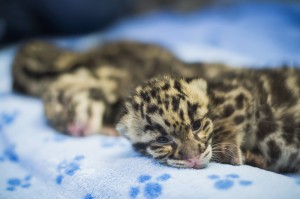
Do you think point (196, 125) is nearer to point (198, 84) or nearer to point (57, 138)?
point (198, 84)

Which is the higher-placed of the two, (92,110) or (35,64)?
(35,64)

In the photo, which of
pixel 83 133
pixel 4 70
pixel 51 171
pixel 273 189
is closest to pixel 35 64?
pixel 4 70

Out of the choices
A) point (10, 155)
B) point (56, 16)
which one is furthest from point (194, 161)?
point (56, 16)

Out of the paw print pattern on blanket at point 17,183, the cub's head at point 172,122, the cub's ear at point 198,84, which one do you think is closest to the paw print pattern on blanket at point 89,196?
the cub's head at point 172,122

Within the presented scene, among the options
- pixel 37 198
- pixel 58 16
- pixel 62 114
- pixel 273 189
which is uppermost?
pixel 58 16

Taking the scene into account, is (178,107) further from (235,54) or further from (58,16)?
(58,16)

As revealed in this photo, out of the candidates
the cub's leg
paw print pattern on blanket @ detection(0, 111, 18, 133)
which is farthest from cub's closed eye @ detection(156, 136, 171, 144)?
paw print pattern on blanket @ detection(0, 111, 18, 133)

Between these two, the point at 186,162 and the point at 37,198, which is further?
the point at 37,198
